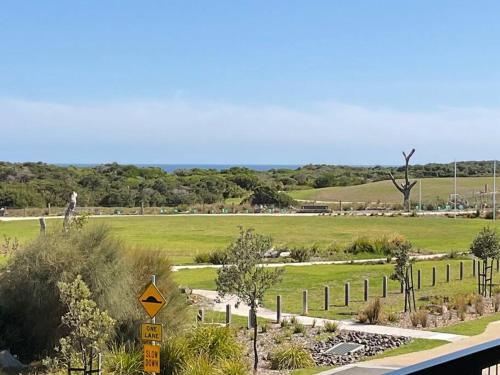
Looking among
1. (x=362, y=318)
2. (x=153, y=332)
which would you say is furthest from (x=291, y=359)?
(x=362, y=318)

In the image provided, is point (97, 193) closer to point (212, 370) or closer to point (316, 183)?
point (316, 183)

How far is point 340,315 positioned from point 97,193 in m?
58.9

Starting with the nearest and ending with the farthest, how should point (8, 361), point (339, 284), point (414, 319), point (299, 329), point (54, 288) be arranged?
point (8, 361), point (54, 288), point (299, 329), point (414, 319), point (339, 284)

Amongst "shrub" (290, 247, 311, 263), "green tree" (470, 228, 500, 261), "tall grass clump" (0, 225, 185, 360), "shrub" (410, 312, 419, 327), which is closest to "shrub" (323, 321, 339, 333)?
"shrub" (410, 312, 419, 327)

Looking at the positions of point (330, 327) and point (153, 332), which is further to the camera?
point (330, 327)

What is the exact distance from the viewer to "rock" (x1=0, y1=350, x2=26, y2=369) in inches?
591

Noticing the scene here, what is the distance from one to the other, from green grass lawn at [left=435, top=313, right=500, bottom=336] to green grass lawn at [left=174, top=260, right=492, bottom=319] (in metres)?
2.66

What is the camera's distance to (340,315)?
2081cm

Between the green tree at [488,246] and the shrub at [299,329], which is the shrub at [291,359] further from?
the green tree at [488,246]

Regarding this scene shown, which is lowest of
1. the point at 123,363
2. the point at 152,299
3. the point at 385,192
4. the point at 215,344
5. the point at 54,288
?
the point at 123,363

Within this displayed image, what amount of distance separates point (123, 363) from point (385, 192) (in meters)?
75.5

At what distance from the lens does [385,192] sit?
87.1m

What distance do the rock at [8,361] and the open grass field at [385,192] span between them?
66485 mm

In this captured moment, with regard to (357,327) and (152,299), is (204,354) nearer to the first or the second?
(152,299)
